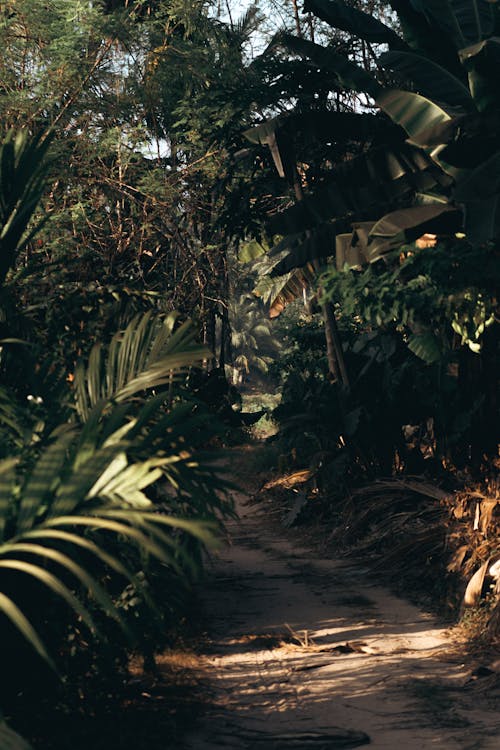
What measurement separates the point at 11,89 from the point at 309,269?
544 centimetres

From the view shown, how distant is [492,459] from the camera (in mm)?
9477

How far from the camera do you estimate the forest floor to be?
515cm

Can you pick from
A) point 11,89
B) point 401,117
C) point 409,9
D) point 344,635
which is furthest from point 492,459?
point 11,89

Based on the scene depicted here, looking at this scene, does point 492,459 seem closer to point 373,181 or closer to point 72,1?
point 373,181

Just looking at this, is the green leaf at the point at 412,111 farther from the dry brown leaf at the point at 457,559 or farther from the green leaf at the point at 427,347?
the dry brown leaf at the point at 457,559

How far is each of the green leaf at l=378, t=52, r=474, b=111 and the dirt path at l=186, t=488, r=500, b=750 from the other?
4.70 metres

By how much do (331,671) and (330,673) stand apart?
1.9 inches

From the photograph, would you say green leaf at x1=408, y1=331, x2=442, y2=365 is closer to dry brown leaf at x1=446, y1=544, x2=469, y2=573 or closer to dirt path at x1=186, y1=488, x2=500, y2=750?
dry brown leaf at x1=446, y1=544, x2=469, y2=573

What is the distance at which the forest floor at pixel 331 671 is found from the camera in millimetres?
5148

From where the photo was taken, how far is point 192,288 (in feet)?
48.7

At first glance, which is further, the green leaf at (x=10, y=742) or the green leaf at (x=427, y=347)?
the green leaf at (x=427, y=347)

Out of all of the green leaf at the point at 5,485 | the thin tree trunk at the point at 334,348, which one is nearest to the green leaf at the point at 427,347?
the thin tree trunk at the point at 334,348

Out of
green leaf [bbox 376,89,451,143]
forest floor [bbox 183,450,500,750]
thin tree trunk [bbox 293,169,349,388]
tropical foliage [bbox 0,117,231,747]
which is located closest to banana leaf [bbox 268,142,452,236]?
green leaf [bbox 376,89,451,143]

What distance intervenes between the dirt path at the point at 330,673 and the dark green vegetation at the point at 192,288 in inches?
27.2
